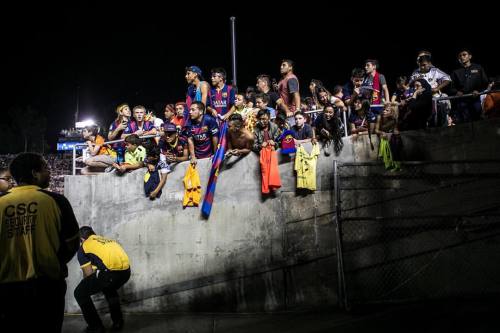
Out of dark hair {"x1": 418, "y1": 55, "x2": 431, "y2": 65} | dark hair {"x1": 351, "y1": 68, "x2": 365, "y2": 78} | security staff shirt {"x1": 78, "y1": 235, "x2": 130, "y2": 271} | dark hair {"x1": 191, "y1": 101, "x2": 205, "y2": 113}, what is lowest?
security staff shirt {"x1": 78, "y1": 235, "x2": 130, "y2": 271}

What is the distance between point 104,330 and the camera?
6.89m

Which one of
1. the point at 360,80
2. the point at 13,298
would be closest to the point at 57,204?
the point at 13,298

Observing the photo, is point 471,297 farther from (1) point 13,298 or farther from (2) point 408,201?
(1) point 13,298

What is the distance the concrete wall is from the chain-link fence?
11.5 inches

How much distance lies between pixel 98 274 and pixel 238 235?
2.49 m

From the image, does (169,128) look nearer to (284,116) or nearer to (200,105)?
(200,105)

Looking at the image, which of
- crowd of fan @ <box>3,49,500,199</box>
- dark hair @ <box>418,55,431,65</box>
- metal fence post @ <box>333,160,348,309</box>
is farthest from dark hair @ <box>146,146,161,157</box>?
dark hair @ <box>418,55,431,65</box>

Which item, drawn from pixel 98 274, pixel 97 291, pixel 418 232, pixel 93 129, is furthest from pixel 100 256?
pixel 418 232

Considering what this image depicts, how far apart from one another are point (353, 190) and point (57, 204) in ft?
17.3

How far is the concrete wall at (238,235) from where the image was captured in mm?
7672

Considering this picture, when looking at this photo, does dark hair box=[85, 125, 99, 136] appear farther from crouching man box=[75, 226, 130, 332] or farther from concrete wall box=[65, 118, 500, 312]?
crouching man box=[75, 226, 130, 332]

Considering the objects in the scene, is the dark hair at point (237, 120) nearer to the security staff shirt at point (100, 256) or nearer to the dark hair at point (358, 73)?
the dark hair at point (358, 73)

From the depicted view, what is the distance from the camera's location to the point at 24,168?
374 cm

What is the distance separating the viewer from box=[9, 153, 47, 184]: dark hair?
12.3 feet
